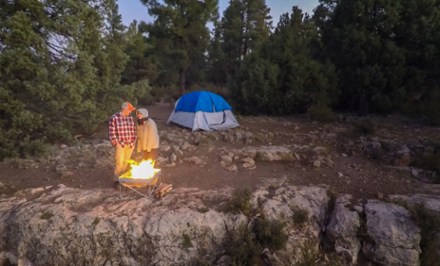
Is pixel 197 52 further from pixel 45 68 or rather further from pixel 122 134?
pixel 122 134

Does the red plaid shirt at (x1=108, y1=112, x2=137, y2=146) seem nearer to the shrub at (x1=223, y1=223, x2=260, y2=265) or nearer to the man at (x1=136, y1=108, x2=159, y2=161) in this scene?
the man at (x1=136, y1=108, x2=159, y2=161)

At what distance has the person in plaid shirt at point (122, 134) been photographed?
6917 millimetres

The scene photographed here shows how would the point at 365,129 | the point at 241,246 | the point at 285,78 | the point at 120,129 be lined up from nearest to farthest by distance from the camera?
the point at 241,246
the point at 120,129
the point at 365,129
the point at 285,78

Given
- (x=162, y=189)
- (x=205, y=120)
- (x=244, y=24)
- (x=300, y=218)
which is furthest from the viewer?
(x=244, y=24)

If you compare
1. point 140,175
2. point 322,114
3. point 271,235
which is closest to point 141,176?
point 140,175

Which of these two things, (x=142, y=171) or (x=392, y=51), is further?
(x=392, y=51)

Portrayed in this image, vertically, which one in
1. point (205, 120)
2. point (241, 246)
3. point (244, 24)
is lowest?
point (241, 246)

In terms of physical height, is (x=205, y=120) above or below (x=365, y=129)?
above

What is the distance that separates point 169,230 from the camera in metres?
5.70

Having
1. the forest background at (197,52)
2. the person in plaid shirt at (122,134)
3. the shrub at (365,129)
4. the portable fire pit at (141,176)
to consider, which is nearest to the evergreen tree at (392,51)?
the forest background at (197,52)

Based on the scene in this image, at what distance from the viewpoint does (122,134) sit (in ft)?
22.9

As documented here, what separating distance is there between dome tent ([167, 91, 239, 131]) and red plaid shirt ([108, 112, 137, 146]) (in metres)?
4.81

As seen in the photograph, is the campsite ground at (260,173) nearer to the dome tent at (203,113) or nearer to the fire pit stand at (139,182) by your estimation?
the fire pit stand at (139,182)

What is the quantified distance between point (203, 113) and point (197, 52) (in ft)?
42.5
